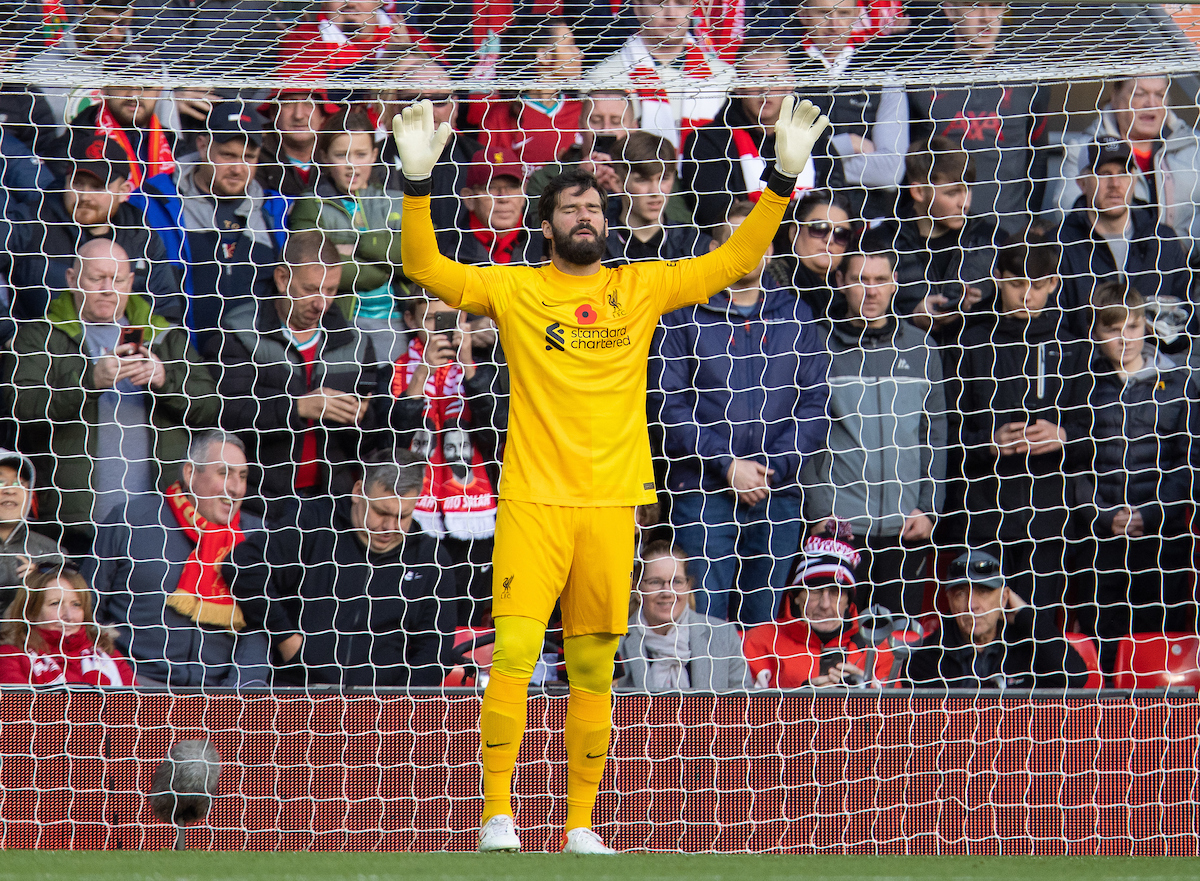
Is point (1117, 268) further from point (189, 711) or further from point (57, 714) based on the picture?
point (57, 714)

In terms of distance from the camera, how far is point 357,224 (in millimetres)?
5738

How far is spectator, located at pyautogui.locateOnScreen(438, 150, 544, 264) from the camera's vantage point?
573 cm

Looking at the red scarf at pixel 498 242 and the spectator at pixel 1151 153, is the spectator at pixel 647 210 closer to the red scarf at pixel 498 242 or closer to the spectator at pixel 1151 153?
the red scarf at pixel 498 242

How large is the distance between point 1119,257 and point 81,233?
4.49 meters

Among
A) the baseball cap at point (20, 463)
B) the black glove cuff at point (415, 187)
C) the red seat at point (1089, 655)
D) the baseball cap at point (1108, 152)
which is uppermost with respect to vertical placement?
the baseball cap at point (1108, 152)

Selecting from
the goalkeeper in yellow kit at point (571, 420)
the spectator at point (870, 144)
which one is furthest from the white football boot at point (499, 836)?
the spectator at point (870, 144)

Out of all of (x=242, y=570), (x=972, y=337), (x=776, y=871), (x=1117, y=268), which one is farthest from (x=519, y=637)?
(x=1117, y=268)

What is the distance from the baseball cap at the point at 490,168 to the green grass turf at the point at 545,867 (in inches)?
135

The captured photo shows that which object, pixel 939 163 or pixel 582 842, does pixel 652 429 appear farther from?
pixel 582 842

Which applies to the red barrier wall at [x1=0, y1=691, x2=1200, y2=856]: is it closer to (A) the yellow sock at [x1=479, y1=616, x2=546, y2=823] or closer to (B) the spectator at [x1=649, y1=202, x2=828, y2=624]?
(B) the spectator at [x1=649, y1=202, x2=828, y2=624]

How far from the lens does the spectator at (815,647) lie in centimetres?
535

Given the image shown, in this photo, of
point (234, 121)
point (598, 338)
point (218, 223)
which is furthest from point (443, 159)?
point (598, 338)

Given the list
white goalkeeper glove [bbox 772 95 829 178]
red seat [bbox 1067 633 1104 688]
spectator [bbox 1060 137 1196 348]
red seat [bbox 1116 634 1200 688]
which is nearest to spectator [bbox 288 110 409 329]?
white goalkeeper glove [bbox 772 95 829 178]

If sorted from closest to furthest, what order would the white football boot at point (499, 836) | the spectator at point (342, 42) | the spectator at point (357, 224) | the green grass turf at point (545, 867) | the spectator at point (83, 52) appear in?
the green grass turf at point (545, 867) < the white football boot at point (499, 836) < the spectator at point (83, 52) < the spectator at point (342, 42) < the spectator at point (357, 224)
